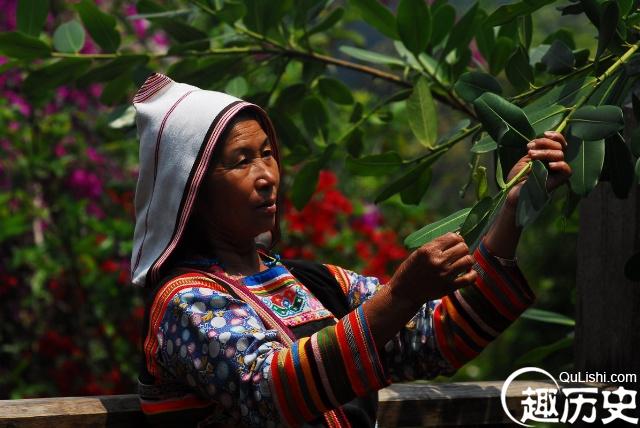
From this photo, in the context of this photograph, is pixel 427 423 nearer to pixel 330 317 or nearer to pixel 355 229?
pixel 330 317

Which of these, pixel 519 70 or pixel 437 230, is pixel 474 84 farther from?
pixel 437 230

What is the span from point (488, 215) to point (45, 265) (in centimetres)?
292

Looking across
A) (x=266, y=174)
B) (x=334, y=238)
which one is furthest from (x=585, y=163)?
(x=334, y=238)

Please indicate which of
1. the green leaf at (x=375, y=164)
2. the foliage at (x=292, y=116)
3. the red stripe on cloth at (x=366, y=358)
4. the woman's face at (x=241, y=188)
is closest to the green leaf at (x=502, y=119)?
the foliage at (x=292, y=116)

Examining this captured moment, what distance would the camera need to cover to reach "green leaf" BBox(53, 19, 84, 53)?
102 inches

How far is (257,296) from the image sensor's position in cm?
197

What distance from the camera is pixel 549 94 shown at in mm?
1880

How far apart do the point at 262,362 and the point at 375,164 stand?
2.31 ft

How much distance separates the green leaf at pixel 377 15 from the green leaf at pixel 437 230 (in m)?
0.80

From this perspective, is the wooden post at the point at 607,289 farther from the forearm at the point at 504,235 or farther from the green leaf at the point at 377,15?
the green leaf at the point at 377,15

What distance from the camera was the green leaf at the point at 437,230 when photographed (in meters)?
1.75

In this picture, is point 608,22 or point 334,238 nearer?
point 608,22

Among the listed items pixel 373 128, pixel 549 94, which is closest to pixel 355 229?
pixel 373 128

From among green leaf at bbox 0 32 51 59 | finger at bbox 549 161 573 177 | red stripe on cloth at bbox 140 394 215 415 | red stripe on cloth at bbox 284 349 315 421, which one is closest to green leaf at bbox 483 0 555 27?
finger at bbox 549 161 573 177
